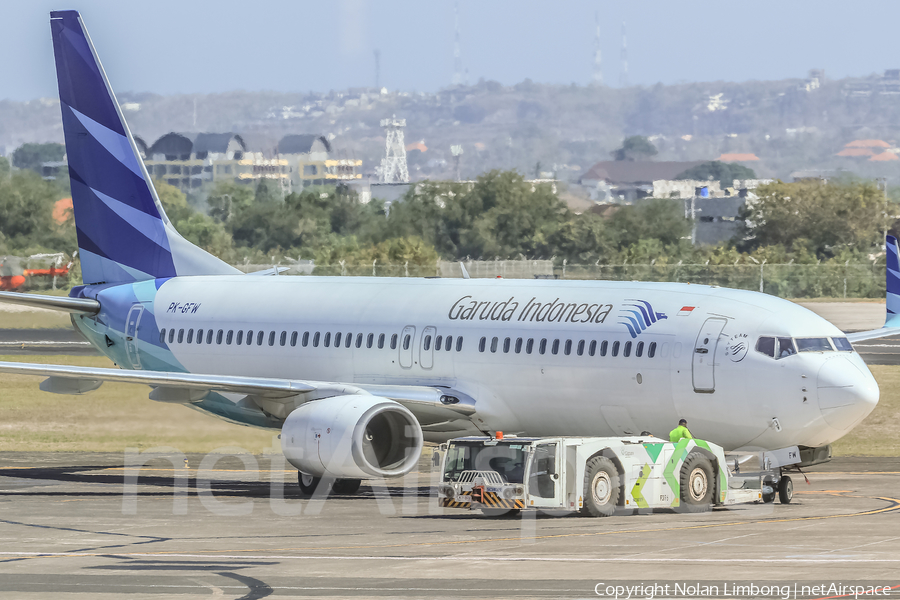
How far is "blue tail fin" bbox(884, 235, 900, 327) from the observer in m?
39.2

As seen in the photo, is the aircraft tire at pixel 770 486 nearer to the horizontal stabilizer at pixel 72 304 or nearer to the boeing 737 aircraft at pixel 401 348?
the boeing 737 aircraft at pixel 401 348

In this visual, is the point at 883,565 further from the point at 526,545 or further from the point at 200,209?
the point at 200,209

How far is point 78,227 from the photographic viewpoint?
125ft

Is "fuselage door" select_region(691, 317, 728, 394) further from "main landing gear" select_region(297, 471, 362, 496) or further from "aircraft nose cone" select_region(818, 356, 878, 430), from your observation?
"main landing gear" select_region(297, 471, 362, 496)

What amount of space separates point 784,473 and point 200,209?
75413 mm

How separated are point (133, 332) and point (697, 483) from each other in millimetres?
16454

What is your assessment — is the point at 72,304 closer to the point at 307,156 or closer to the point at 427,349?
the point at 427,349

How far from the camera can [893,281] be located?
4003 centimetres

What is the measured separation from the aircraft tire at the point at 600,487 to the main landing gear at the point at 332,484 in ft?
24.1

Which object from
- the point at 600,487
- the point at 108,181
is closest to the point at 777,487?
the point at 600,487

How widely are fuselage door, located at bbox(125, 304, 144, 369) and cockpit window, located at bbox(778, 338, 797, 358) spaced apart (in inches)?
667

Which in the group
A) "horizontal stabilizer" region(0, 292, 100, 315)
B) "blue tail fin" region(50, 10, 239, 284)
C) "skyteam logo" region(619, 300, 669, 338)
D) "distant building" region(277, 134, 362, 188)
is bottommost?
"horizontal stabilizer" region(0, 292, 100, 315)

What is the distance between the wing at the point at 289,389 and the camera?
29312 millimetres

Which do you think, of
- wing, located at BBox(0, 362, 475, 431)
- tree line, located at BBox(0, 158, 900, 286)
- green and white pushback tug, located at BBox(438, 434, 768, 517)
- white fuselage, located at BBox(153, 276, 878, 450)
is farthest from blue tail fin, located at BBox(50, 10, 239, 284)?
tree line, located at BBox(0, 158, 900, 286)
